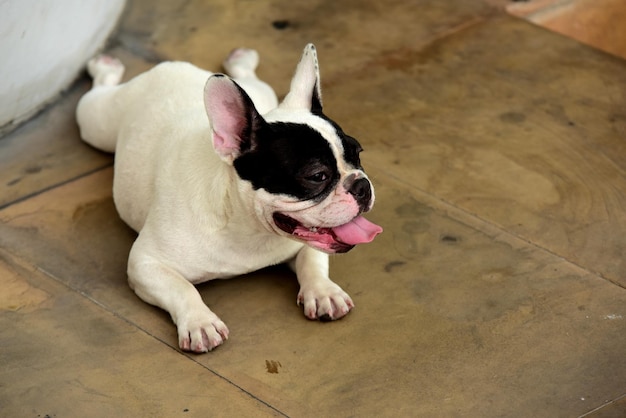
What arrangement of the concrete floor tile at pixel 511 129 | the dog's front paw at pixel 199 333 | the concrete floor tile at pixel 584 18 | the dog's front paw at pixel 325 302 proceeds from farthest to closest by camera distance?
the concrete floor tile at pixel 584 18
the concrete floor tile at pixel 511 129
the dog's front paw at pixel 325 302
the dog's front paw at pixel 199 333

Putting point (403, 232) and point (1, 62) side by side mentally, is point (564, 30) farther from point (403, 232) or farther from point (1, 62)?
point (1, 62)

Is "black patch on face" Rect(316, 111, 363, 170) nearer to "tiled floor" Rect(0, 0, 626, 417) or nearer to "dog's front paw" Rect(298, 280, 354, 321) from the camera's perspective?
"dog's front paw" Rect(298, 280, 354, 321)

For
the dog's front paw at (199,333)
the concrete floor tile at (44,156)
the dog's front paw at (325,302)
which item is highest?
the dog's front paw at (199,333)

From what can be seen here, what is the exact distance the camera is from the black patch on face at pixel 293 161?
11.1ft

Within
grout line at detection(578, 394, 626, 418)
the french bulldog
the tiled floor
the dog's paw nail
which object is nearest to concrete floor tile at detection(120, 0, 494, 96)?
the tiled floor

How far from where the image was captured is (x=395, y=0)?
21.8 ft

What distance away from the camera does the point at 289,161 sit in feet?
11.1

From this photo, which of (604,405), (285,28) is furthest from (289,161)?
(285,28)

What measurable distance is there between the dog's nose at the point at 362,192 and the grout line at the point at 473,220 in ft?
3.48

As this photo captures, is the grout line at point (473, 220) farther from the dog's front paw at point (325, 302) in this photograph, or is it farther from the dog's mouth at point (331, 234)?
the dog's mouth at point (331, 234)

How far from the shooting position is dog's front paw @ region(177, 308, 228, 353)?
3604 millimetres

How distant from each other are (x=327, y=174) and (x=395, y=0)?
349cm

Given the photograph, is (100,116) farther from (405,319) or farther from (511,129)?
(511,129)

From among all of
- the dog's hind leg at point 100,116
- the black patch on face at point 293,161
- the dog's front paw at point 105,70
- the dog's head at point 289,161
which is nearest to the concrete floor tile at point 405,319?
the dog's hind leg at point 100,116
